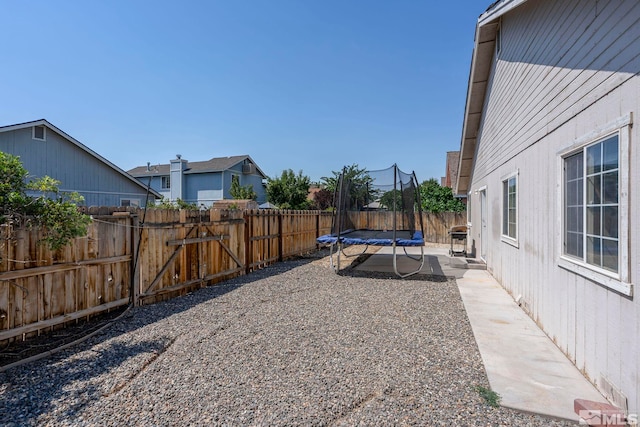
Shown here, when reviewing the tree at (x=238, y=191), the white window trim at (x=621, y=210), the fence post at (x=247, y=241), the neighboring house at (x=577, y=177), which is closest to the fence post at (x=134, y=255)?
the fence post at (x=247, y=241)

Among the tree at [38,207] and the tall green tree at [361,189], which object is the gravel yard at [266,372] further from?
the tall green tree at [361,189]

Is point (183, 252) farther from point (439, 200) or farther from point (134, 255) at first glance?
point (439, 200)

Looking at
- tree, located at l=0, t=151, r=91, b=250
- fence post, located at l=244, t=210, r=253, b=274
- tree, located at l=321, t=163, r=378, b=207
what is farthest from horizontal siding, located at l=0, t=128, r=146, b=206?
tree, located at l=0, t=151, r=91, b=250

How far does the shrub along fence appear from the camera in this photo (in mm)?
3387

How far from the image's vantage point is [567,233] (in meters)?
3.30

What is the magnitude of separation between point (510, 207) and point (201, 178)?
77.4 feet

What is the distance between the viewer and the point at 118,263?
457cm

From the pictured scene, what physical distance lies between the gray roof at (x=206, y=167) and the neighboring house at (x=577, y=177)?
2185cm

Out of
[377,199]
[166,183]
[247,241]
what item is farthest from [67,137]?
[377,199]

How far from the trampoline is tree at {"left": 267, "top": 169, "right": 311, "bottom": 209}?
12.7 m

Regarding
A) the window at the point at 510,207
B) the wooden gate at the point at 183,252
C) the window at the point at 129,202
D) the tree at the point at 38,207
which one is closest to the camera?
the tree at the point at 38,207

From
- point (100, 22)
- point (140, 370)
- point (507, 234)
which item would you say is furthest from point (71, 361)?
point (100, 22)

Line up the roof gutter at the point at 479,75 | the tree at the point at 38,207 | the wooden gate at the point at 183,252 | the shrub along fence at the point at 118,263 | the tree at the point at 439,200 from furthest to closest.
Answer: the tree at the point at 439,200
the roof gutter at the point at 479,75
the wooden gate at the point at 183,252
the shrub along fence at the point at 118,263
the tree at the point at 38,207

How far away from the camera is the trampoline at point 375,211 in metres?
7.78
